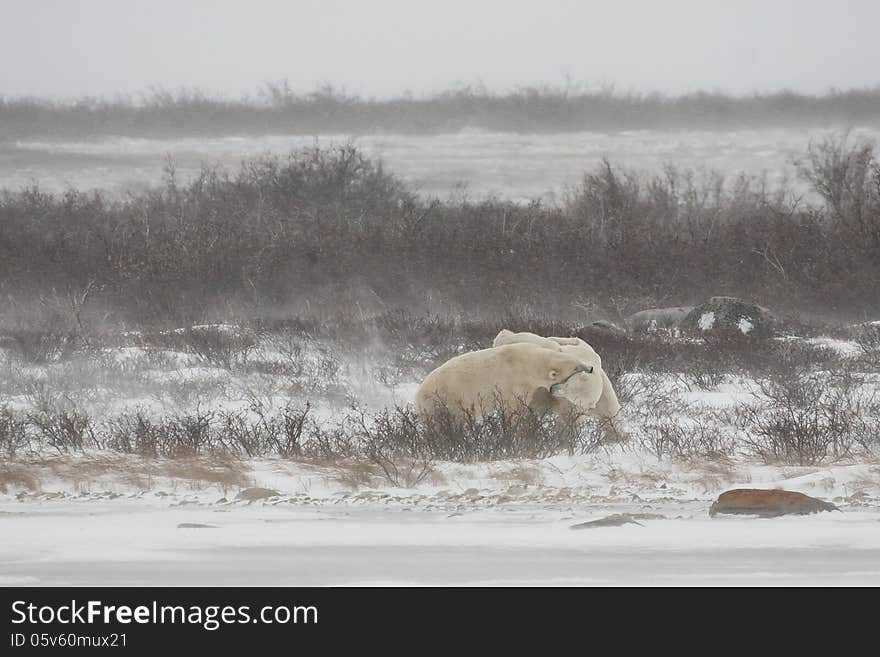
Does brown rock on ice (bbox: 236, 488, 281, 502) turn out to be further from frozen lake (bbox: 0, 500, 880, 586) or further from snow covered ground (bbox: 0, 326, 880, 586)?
frozen lake (bbox: 0, 500, 880, 586)

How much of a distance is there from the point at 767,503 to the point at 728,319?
10.8 metres

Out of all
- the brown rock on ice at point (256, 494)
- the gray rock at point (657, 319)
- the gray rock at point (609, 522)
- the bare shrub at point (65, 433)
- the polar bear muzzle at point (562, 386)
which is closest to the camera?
the gray rock at point (609, 522)

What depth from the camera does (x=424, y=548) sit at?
185 inches

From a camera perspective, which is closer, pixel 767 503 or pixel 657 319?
pixel 767 503

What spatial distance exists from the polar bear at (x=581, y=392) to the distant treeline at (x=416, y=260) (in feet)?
33.1

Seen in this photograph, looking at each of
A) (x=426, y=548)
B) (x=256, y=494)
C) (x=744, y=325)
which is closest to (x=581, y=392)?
(x=256, y=494)

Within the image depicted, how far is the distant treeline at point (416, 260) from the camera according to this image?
20453mm

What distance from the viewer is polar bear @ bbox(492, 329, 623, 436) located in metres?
7.87

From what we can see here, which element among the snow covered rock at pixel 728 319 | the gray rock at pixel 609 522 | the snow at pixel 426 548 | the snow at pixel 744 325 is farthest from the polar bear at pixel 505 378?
the snow at pixel 744 325

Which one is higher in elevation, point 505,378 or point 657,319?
point 505,378

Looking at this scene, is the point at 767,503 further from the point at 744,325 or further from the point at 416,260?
the point at 416,260

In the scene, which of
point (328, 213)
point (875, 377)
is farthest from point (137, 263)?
point (875, 377)

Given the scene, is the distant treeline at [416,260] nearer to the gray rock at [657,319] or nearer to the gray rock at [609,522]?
the gray rock at [657,319]
